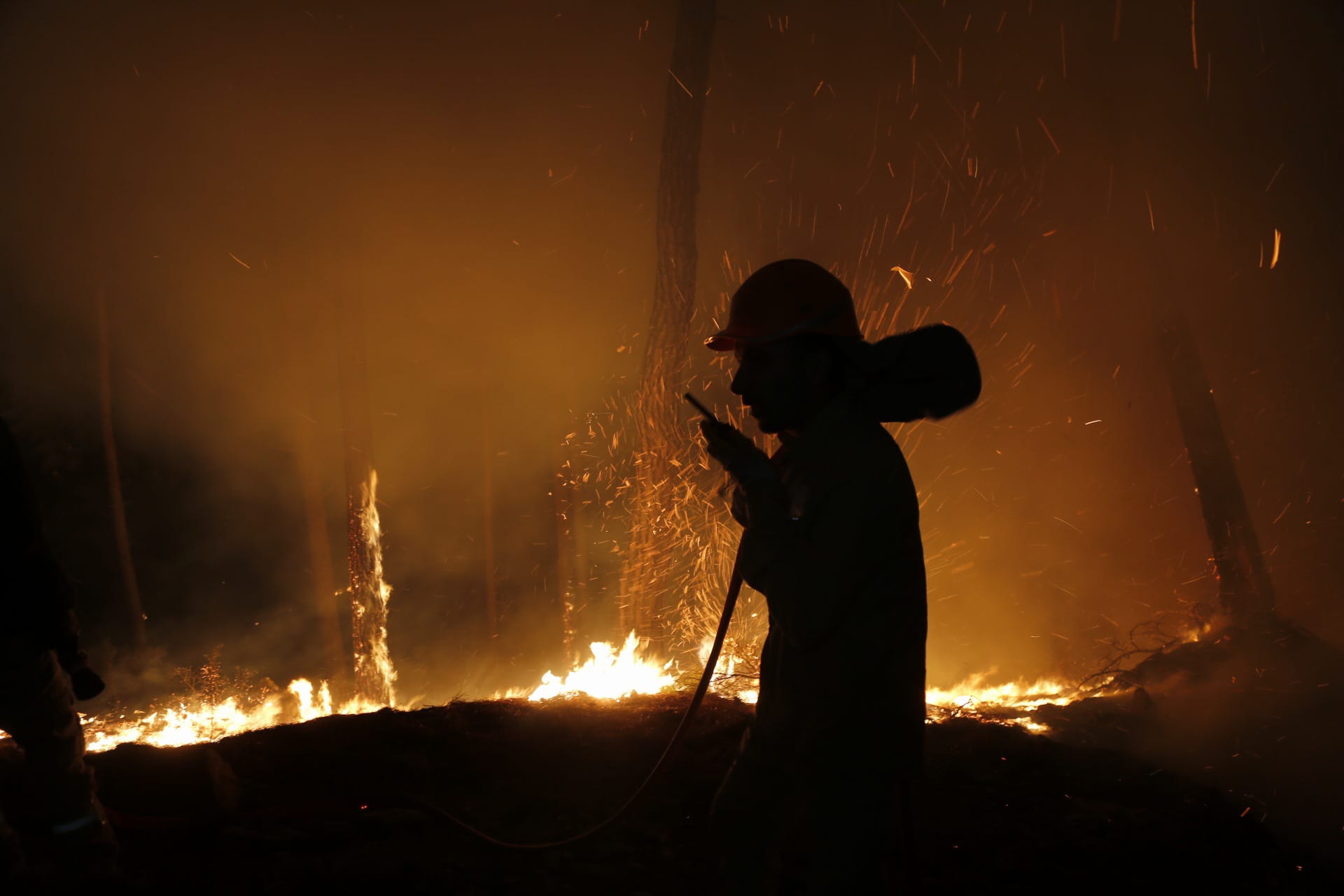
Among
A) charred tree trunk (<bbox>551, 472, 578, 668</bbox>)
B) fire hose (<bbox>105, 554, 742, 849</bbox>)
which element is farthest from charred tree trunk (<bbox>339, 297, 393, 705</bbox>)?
fire hose (<bbox>105, 554, 742, 849</bbox>)

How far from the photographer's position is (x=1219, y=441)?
940 centimetres

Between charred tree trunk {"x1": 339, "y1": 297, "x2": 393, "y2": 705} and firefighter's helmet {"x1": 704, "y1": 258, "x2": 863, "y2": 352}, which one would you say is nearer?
firefighter's helmet {"x1": 704, "y1": 258, "x2": 863, "y2": 352}

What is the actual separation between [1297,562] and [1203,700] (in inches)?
200

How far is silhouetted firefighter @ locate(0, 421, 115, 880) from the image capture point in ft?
8.41

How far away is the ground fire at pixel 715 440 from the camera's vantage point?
2551 millimetres

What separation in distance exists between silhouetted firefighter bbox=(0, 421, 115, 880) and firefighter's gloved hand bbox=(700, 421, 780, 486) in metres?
2.35

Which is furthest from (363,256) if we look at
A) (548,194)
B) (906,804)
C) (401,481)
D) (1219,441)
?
(906,804)

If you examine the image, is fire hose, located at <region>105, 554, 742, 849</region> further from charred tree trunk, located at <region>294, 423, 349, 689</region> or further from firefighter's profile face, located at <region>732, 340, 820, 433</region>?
charred tree trunk, located at <region>294, 423, 349, 689</region>

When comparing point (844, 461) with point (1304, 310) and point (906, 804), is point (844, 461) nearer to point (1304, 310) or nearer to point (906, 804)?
point (906, 804)

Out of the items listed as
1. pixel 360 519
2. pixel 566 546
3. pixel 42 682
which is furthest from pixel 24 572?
pixel 566 546

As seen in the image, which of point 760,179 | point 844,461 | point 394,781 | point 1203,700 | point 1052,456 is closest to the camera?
point 844,461

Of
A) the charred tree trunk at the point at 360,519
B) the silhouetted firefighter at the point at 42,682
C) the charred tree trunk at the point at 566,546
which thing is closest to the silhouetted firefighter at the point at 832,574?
the silhouetted firefighter at the point at 42,682

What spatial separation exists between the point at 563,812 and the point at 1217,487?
30.6 ft

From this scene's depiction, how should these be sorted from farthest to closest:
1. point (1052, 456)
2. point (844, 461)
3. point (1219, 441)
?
1. point (1052, 456)
2. point (1219, 441)
3. point (844, 461)
